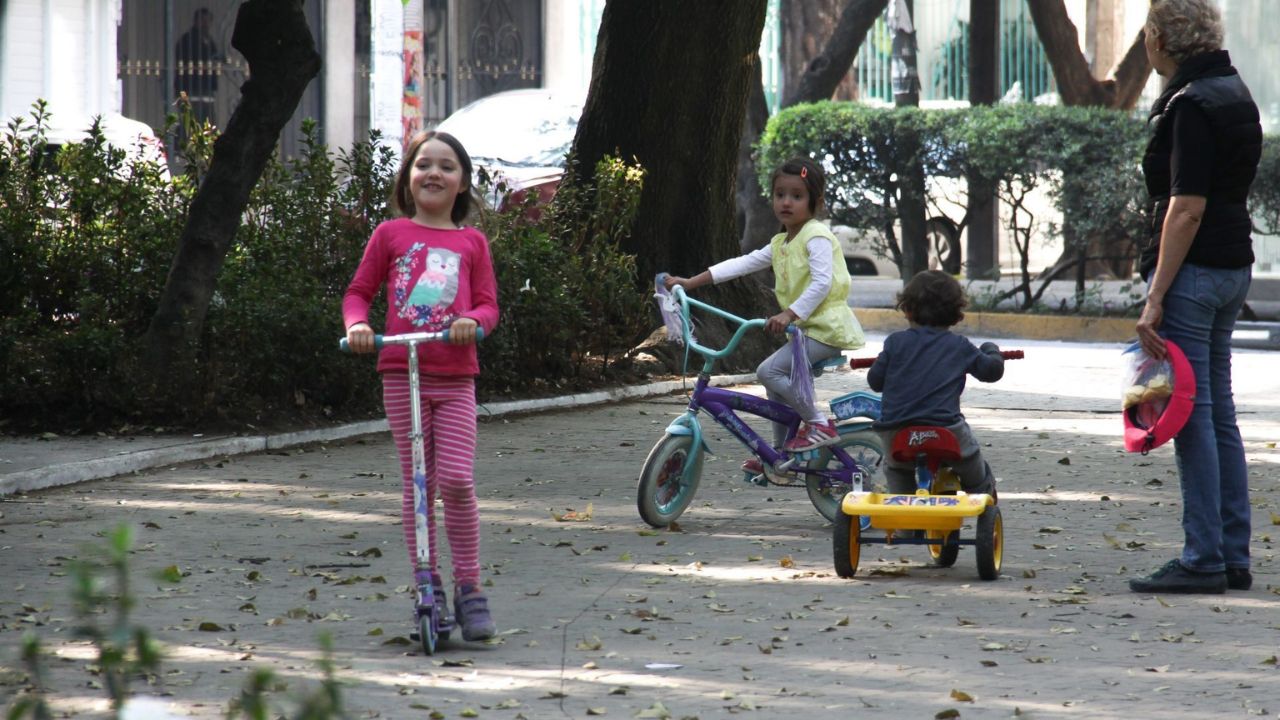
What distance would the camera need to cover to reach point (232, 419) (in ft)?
32.4

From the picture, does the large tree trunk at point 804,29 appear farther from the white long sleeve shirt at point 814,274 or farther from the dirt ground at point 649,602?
the white long sleeve shirt at point 814,274

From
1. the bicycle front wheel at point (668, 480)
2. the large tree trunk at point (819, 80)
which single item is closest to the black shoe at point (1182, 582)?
the bicycle front wheel at point (668, 480)

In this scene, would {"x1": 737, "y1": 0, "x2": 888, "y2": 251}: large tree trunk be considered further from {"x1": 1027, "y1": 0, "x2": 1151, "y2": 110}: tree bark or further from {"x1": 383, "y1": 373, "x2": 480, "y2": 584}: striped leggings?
{"x1": 383, "y1": 373, "x2": 480, "y2": 584}: striped leggings

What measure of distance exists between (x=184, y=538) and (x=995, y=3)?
19.3 metres

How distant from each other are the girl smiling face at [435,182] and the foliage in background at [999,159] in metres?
13.3

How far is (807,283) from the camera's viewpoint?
7.48 m

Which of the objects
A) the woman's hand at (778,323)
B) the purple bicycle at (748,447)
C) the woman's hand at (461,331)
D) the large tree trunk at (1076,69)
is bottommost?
the purple bicycle at (748,447)

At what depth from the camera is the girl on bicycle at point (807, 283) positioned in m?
7.42

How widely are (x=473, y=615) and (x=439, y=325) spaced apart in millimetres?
A: 867

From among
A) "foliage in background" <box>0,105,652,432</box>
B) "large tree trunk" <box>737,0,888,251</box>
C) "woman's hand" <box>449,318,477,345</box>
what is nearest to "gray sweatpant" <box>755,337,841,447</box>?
"woman's hand" <box>449,318,477,345</box>

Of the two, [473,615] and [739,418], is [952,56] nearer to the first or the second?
[739,418]

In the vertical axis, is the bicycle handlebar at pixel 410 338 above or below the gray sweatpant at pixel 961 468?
above

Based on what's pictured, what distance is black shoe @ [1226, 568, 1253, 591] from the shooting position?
6.19 meters

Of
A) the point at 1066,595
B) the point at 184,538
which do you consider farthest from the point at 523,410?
the point at 1066,595
